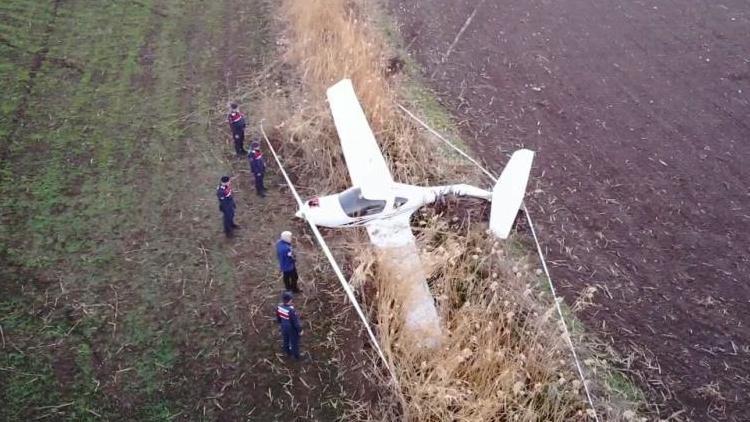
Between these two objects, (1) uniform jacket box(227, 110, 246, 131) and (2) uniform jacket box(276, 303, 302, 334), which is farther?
(1) uniform jacket box(227, 110, 246, 131)

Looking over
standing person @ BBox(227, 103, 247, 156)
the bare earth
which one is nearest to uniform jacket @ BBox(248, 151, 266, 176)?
standing person @ BBox(227, 103, 247, 156)

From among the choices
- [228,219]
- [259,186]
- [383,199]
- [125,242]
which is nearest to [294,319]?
[228,219]

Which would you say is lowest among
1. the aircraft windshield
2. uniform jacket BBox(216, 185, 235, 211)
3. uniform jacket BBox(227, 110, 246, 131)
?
the aircraft windshield

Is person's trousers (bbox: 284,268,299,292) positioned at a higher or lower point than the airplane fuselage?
lower

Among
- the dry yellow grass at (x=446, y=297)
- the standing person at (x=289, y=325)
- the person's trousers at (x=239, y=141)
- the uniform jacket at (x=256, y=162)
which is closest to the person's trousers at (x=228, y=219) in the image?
the uniform jacket at (x=256, y=162)

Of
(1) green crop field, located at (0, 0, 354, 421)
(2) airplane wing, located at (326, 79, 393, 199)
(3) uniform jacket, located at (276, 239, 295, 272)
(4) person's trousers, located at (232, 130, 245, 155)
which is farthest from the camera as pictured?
(4) person's trousers, located at (232, 130, 245, 155)

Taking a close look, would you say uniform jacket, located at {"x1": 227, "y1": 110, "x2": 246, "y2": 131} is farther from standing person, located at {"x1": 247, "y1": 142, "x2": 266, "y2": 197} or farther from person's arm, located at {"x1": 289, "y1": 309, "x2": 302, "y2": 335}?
person's arm, located at {"x1": 289, "y1": 309, "x2": 302, "y2": 335}
